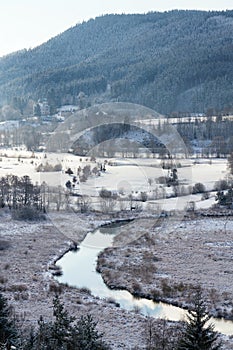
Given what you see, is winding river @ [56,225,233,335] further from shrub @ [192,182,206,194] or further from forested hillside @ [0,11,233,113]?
forested hillside @ [0,11,233,113]

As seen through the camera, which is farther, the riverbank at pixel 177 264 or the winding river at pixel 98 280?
the riverbank at pixel 177 264

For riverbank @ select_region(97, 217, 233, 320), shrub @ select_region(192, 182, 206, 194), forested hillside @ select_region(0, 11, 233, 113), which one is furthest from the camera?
forested hillside @ select_region(0, 11, 233, 113)

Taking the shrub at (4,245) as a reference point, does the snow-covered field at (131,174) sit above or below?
above

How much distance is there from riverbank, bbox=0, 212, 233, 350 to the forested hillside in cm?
8247

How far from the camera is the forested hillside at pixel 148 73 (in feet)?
405

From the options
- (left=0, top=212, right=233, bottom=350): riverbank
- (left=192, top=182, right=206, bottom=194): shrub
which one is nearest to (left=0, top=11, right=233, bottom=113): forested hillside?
(left=192, top=182, right=206, bottom=194): shrub

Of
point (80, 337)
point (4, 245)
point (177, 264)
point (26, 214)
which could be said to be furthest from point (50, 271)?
point (80, 337)

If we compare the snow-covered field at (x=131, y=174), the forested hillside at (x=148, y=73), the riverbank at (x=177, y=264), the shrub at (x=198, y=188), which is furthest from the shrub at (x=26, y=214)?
the forested hillside at (x=148, y=73)

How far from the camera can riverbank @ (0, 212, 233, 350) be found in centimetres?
1841

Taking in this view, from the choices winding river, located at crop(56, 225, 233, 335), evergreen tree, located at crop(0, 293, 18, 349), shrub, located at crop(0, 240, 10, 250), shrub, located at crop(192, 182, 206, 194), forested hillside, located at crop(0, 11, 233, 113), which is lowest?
winding river, located at crop(56, 225, 233, 335)

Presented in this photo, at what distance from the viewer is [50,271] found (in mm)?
25672

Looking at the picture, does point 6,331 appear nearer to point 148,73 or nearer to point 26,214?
point 26,214

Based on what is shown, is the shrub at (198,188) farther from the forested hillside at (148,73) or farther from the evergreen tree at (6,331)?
the forested hillside at (148,73)

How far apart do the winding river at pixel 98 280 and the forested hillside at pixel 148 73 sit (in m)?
85.4
